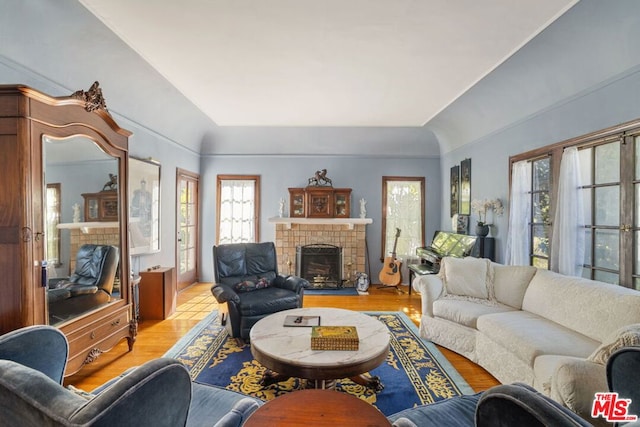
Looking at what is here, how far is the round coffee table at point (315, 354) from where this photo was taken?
1788 mm

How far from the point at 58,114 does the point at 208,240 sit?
411cm

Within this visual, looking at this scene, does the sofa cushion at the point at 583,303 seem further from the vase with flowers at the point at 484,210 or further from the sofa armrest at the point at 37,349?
the sofa armrest at the point at 37,349

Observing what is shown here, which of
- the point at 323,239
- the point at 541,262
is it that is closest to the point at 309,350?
the point at 541,262

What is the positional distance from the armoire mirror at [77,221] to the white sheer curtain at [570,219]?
4149 mm

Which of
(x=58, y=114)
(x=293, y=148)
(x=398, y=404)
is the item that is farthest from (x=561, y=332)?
(x=293, y=148)

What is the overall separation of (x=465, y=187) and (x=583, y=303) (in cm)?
285

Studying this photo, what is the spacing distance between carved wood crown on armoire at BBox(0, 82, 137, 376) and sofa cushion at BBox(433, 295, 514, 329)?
3.04m

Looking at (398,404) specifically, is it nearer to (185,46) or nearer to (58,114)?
(58,114)

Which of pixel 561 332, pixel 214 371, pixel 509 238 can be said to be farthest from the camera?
pixel 509 238

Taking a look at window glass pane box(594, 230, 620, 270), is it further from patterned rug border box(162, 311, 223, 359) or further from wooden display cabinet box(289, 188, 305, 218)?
wooden display cabinet box(289, 188, 305, 218)

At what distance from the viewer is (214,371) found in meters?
2.50

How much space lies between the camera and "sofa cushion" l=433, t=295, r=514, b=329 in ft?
9.09

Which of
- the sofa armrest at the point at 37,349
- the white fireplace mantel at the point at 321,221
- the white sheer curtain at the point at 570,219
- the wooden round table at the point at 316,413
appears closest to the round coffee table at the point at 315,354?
the wooden round table at the point at 316,413

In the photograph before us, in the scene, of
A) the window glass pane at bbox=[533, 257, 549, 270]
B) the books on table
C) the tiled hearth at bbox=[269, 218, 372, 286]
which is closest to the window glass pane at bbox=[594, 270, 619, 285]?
the window glass pane at bbox=[533, 257, 549, 270]
